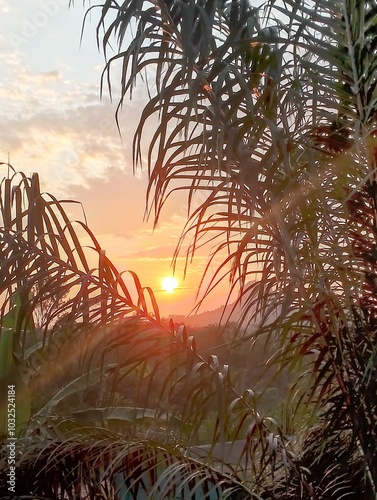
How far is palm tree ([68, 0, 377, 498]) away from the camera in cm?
189

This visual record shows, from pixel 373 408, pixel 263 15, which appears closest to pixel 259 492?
pixel 373 408

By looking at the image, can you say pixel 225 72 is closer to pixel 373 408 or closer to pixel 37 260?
pixel 37 260

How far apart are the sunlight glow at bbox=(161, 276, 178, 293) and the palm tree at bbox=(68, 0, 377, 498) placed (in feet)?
0.37

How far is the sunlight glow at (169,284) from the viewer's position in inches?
78.6

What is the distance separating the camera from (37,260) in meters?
2.11

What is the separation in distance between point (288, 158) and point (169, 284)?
1.74 feet

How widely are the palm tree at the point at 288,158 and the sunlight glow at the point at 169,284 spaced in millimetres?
114

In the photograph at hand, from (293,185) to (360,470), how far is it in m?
1.01

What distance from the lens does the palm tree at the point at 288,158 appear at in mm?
1892

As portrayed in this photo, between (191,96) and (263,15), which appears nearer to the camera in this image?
(191,96)

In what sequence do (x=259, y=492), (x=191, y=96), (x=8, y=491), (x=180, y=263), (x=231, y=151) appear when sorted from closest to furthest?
1. (x=191, y=96)
2. (x=231, y=151)
3. (x=180, y=263)
4. (x=259, y=492)
5. (x=8, y=491)

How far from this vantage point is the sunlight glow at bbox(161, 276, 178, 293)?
200 centimetres

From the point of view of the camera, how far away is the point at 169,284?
6.53 feet

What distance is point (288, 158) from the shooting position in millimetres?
1875
